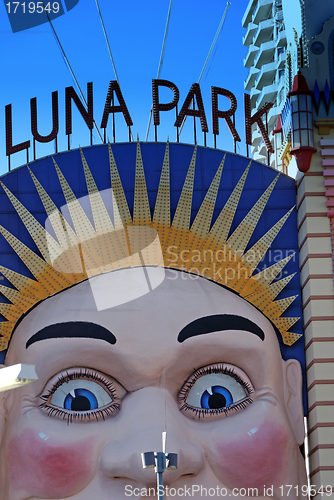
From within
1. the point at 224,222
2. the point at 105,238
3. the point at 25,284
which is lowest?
the point at 25,284

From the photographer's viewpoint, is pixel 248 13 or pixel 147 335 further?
pixel 248 13

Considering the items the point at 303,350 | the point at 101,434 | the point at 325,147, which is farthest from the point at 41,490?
the point at 325,147

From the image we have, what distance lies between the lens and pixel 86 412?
10773mm

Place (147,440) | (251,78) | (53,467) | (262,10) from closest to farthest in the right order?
(147,440) < (53,467) < (262,10) < (251,78)

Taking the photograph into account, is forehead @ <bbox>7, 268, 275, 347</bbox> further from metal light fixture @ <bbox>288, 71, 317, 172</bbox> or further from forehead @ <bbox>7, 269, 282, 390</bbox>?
metal light fixture @ <bbox>288, 71, 317, 172</bbox>

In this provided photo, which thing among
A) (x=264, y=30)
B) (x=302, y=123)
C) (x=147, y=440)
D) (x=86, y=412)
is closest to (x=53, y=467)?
(x=86, y=412)

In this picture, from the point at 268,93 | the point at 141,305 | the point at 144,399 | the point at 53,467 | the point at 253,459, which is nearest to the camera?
the point at 53,467

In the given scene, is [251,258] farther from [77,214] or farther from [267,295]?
[77,214]

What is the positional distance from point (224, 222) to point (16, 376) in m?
7.17

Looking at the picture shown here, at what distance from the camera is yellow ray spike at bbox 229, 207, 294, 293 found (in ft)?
39.4

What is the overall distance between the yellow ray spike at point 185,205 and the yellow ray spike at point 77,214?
1435 mm

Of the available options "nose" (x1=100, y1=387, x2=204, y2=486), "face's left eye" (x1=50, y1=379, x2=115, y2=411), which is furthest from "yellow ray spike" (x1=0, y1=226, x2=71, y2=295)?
"nose" (x1=100, y1=387, x2=204, y2=486)

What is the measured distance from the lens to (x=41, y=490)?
10500mm

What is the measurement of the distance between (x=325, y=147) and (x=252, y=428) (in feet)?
17.0
